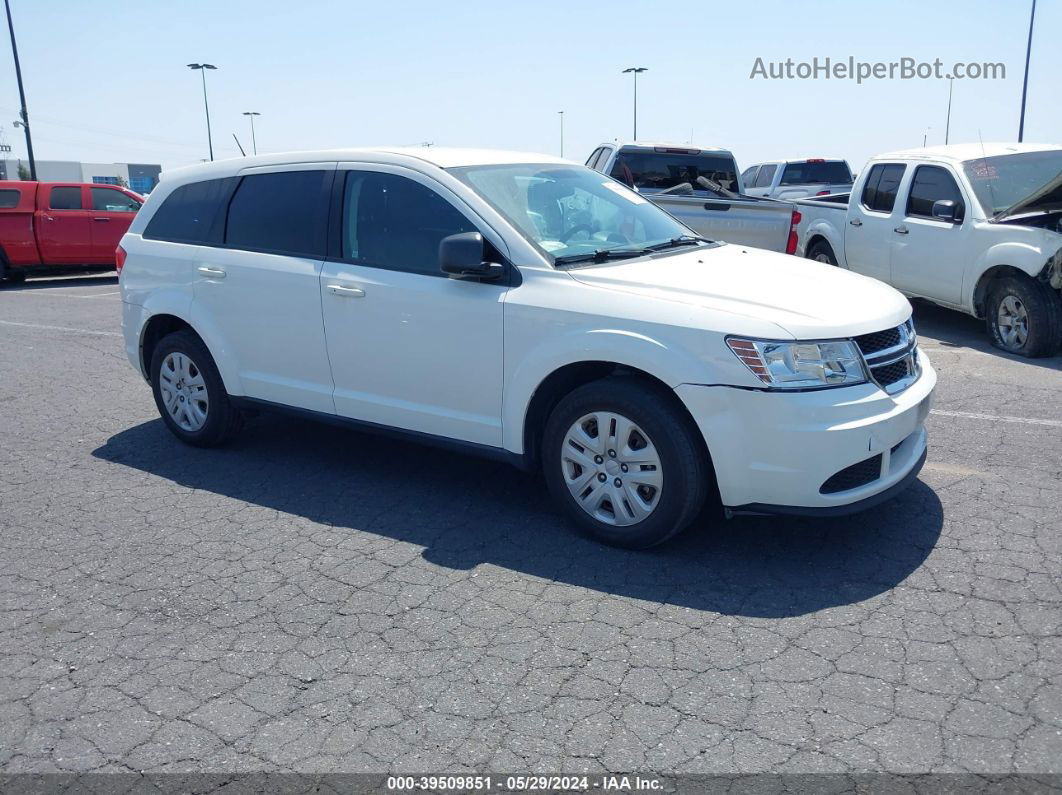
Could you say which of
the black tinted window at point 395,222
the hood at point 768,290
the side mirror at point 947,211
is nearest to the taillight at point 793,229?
the side mirror at point 947,211

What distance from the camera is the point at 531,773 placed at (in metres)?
2.90

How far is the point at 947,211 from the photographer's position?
8.84 meters

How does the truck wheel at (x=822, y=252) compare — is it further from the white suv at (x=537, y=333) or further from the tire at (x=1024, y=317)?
the white suv at (x=537, y=333)

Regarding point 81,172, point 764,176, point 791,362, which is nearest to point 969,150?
point 791,362

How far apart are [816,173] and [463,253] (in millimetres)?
17794

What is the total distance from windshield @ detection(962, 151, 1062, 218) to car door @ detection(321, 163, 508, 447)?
617 cm

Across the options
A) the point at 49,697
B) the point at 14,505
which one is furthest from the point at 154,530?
the point at 49,697

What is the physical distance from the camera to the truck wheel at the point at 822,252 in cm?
1142

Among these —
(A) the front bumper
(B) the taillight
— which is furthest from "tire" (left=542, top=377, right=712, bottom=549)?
(B) the taillight

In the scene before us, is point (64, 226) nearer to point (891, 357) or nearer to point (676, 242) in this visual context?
point (676, 242)

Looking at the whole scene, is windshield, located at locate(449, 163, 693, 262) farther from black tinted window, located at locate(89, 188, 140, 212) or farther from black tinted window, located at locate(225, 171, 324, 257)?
black tinted window, located at locate(89, 188, 140, 212)

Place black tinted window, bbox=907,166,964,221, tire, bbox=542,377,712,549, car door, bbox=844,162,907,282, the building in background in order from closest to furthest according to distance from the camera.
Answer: tire, bbox=542,377,712,549, black tinted window, bbox=907,166,964,221, car door, bbox=844,162,907,282, the building in background

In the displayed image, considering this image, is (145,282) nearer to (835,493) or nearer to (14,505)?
(14,505)

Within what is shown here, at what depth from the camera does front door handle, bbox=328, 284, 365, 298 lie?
5.06 meters
